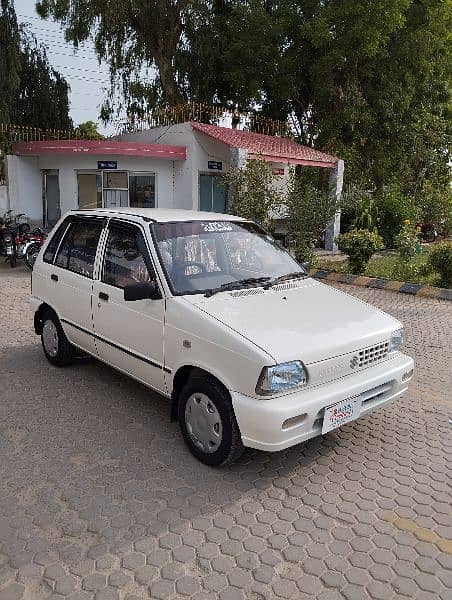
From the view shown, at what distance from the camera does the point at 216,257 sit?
4.32 m

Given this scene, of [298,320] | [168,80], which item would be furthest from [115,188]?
[298,320]

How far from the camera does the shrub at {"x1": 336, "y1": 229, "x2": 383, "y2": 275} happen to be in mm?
10953

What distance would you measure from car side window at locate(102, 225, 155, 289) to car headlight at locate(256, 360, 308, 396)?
131cm

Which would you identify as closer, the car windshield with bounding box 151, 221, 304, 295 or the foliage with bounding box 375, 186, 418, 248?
the car windshield with bounding box 151, 221, 304, 295

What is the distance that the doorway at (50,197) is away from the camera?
14984 mm

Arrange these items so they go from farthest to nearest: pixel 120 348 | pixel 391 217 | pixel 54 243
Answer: pixel 391 217, pixel 54 243, pixel 120 348

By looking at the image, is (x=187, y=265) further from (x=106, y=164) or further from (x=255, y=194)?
(x=106, y=164)

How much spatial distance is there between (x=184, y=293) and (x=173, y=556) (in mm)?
1778

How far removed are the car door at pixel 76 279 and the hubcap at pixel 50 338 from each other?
0.29 metres

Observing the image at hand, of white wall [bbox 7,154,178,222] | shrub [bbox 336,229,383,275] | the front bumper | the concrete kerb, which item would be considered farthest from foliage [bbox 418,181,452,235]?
the front bumper

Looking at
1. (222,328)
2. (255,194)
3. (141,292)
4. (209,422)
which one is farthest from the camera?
(255,194)

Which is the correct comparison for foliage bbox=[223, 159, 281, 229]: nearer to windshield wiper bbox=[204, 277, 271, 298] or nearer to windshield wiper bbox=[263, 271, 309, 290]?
windshield wiper bbox=[263, 271, 309, 290]

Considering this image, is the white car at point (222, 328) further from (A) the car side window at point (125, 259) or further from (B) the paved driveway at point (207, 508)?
(B) the paved driveway at point (207, 508)

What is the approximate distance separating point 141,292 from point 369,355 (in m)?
1.70
